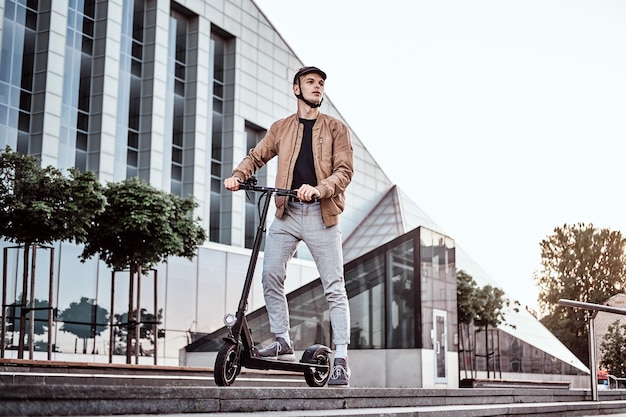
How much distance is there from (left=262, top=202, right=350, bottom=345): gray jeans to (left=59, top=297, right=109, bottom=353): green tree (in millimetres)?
21397

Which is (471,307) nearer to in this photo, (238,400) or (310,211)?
(310,211)

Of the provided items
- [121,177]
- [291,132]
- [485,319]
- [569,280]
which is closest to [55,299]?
[121,177]

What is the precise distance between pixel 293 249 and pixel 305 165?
0.61 meters

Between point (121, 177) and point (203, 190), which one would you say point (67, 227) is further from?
point (203, 190)

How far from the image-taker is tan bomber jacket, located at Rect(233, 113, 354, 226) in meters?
5.57

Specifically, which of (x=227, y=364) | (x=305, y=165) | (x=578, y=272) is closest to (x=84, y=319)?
(x=305, y=165)

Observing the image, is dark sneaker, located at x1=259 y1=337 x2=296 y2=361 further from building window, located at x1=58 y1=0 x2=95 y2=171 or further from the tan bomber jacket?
building window, located at x1=58 y1=0 x2=95 y2=171

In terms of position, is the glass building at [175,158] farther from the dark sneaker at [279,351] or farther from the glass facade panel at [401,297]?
the dark sneaker at [279,351]

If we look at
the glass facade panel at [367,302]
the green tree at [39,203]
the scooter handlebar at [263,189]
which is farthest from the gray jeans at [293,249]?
the glass facade panel at [367,302]

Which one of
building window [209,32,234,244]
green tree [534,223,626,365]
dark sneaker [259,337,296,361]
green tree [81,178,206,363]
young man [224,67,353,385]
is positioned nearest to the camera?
dark sneaker [259,337,296,361]

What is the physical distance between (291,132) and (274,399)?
7.06 ft

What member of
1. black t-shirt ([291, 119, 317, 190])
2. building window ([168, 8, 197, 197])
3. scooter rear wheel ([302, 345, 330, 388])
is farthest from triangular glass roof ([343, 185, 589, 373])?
black t-shirt ([291, 119, 317, 190])

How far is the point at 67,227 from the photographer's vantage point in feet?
51.0

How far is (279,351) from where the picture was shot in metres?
5.57
